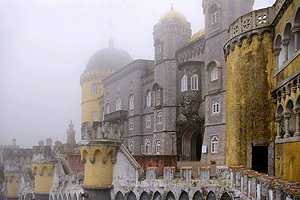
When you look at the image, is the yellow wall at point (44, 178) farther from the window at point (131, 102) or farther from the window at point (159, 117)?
the window at point (131, 102)

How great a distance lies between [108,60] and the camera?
57.7 metres

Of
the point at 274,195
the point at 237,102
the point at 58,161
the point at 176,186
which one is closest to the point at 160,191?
the point at 176,186

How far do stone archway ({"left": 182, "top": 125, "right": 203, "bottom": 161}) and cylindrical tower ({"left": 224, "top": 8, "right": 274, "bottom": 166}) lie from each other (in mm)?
16080

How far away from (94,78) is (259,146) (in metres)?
45.0

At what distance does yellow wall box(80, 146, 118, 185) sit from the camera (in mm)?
15367

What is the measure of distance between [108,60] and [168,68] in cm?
2767

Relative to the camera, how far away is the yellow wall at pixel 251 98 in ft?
43.5

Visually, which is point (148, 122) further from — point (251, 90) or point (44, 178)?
point (251, 90)

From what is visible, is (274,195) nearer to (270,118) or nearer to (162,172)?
(270,118)

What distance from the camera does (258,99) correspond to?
13.4 m

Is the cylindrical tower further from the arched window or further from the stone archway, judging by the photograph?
the stone archway

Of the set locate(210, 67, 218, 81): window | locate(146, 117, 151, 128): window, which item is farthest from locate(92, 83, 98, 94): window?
→ locate(210, 67, 218, 81): window

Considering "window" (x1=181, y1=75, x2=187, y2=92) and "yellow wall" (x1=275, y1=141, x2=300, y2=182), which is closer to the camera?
"yellow wall" (x1=275, y1=141, x2=300, y2=182)

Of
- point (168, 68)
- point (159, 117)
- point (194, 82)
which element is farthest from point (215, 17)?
point (159, 117)
